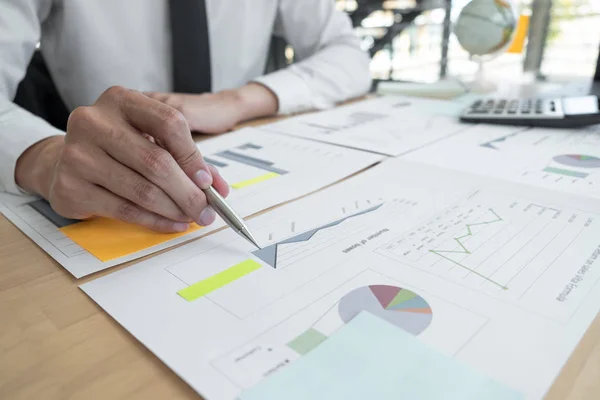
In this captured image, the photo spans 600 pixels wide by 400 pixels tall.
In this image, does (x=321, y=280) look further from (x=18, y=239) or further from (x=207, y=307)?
(x=18, y=239)

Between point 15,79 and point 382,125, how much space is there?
2.03 ft

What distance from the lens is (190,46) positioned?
2.79ft

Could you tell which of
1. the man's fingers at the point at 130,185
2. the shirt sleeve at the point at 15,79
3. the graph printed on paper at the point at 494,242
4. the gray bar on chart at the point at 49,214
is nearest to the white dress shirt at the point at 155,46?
the shirt sleeve at the point at 15,79

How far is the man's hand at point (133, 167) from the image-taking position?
0.39 m

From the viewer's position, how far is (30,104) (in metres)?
0.90

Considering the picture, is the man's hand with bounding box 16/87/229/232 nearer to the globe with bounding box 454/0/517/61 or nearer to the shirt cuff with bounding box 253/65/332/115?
the shirt cuff with bounding box 253/65/332/115

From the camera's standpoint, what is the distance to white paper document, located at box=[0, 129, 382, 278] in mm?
377

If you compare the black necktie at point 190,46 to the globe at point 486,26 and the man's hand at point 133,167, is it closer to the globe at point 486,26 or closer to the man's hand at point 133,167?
the man's hand at point 133,167

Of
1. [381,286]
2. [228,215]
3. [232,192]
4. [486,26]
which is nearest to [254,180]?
[232,192]

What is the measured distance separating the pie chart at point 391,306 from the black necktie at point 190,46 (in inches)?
27.1

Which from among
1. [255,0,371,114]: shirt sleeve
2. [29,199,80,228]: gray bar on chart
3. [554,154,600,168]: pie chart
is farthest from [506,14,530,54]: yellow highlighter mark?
[29,199,80,228]: gray bar on chart

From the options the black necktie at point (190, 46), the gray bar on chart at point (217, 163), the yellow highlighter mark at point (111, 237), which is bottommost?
the yellow highlighter mark at point (111, 237)

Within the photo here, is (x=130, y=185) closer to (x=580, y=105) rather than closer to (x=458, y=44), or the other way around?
(x=580, y=105)

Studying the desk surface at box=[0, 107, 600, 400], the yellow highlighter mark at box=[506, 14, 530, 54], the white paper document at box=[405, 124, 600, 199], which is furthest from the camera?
the yellow highlighter mark at box=[506, 14, 530, 54]
